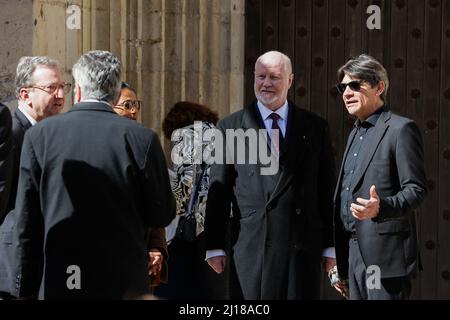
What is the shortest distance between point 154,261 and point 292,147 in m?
1.12

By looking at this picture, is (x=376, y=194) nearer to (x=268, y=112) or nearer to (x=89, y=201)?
(x=268, y=112)

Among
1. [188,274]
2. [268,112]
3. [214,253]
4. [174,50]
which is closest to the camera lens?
[214,253]

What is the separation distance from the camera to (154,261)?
5.44m

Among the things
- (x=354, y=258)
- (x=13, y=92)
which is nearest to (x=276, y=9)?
(x=13, y=92)

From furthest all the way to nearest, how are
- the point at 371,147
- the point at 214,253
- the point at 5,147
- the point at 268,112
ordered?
the point at 268,112 < the point at 214,253 < the point at 371,147 < the point at 5,147

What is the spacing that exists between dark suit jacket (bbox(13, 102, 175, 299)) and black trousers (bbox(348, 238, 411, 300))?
1166 mm

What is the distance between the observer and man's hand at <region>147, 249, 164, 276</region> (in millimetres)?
5418

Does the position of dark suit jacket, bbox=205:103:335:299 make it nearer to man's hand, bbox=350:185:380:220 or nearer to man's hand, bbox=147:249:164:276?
man's hand, bbox=350:185:380:220

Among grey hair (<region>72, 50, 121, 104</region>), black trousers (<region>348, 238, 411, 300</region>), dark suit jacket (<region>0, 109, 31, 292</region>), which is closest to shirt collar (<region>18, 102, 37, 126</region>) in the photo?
dark suit jacket (<region>0, 109, 31, 292</region>)

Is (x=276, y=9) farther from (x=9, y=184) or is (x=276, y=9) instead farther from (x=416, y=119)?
(x=9, y=184)

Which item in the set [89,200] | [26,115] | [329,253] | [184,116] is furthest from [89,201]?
[184,116]

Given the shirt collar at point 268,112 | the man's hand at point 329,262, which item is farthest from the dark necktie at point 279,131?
the man's hand at point 329,262

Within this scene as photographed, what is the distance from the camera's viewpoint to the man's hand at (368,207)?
5.54 m

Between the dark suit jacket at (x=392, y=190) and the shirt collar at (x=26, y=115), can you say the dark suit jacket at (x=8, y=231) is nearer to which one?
the shirt collar at (x=26, y=115)
